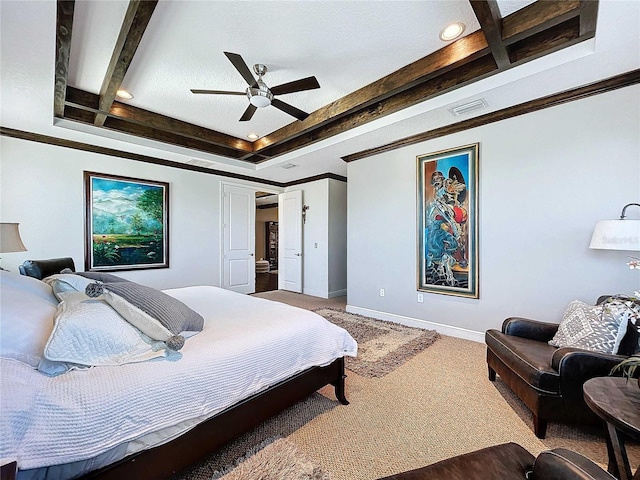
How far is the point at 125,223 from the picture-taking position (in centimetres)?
436

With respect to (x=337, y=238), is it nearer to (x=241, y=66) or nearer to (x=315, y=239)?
(x=315, y=239)

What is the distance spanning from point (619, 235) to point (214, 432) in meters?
2.98

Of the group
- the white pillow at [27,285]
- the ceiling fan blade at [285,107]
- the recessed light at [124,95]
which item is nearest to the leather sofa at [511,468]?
the white pillow at [27,285]

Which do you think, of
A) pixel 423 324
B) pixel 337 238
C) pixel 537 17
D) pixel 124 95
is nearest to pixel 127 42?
pixel 124 95

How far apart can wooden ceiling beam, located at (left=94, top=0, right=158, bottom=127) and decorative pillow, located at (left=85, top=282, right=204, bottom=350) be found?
1727 millimetres

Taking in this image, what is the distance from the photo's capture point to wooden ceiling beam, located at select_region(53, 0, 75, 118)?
1799mm

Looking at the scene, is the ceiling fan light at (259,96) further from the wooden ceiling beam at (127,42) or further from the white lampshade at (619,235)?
the white lampshade at (619,235)

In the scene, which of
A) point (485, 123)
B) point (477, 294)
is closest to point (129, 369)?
point (477, 294)

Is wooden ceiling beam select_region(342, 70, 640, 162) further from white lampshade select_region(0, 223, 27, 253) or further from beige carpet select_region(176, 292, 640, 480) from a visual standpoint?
white lampshade select_region(0, 223, 27, 253)

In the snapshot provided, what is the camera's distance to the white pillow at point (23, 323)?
1100 mm

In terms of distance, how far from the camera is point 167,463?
1.22 meters

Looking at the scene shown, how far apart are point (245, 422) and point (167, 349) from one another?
0.60 metres

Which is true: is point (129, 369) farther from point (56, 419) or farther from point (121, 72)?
point (121, 72)

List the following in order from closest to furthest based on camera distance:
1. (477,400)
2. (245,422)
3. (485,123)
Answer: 1. (245,422)
2. (477,400)
3. (485,123)
